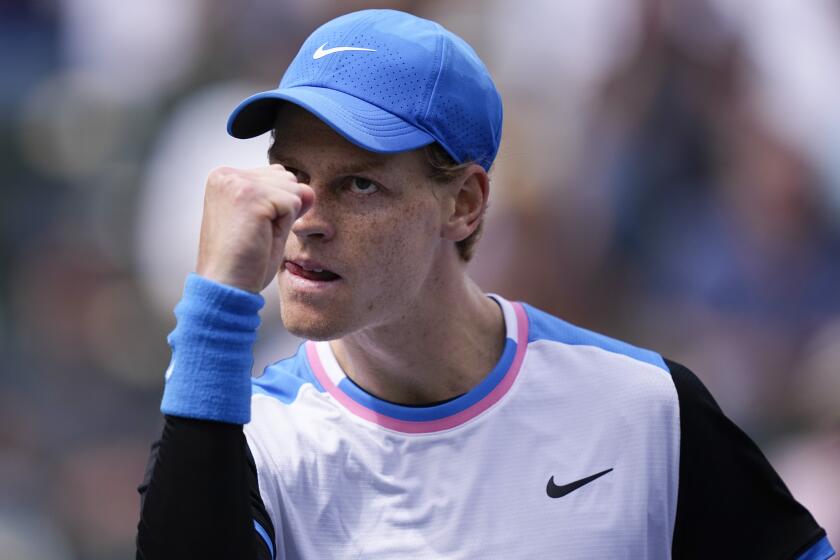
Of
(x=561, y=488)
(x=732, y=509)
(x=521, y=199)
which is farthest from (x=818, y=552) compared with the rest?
(x=521, y=199)

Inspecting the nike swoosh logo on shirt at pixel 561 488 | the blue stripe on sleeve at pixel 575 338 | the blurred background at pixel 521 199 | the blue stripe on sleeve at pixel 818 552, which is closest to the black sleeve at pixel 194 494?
the nike swoosh logo on shirt at pixel 561 488

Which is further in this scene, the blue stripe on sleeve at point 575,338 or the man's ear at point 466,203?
the blue stripe on sleeve at point 575,338

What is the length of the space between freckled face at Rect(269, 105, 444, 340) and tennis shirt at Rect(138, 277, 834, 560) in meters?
0.25

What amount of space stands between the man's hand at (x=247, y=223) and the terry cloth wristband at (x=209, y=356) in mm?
41

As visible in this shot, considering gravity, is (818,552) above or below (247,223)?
below

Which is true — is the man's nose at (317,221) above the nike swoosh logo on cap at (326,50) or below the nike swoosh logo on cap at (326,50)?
below

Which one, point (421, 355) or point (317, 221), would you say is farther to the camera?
point (421, 355)

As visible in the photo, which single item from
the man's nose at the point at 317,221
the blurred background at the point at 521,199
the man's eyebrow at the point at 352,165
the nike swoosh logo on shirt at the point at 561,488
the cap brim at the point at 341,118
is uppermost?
the cap brim at the point at 341,118

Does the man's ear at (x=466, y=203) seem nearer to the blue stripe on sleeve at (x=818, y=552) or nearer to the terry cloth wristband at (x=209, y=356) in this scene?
the terry cloth wristband at (x=209, y=356)

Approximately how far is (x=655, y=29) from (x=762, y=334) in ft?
4.66

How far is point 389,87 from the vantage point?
2254 millimetres

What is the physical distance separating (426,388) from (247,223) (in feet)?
2.03

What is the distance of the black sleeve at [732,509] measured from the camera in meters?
2.35

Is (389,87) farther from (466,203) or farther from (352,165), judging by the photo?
(466,203)
